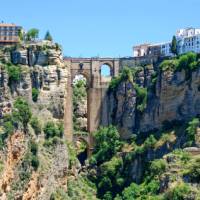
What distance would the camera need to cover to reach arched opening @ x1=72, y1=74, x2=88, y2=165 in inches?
4168

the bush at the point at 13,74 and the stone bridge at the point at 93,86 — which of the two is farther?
the stone bridge at the point at 93,86

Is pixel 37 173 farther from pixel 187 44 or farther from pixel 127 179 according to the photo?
pixel 187 44

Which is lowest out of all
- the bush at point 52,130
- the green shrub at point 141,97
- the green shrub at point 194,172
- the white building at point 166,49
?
the green shrub at point 194,172

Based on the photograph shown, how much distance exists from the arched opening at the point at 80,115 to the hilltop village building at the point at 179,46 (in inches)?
285

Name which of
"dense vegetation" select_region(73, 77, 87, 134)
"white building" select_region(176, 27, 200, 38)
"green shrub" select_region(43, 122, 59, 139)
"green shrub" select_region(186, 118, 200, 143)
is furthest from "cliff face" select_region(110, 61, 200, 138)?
"green shrub" select_region(43, 122, 59, 139)

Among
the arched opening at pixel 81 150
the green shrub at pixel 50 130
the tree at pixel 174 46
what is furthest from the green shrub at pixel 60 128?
the tree at pixel 174 46

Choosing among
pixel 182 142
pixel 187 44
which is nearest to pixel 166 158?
pixel 182 142

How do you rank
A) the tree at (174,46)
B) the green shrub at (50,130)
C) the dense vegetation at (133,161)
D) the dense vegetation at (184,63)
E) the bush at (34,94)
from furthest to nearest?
the tree at (174,46), the dense vegetation at (184,63), the bush at (34,94), the green shrub at (50,130), the dense vegetation at (133,161)

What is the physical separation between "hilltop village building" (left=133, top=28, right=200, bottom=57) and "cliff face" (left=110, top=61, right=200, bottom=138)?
4.02m

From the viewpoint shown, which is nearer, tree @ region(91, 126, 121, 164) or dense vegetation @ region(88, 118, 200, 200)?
dense vegetation @ region(88, 118, 200, 200)

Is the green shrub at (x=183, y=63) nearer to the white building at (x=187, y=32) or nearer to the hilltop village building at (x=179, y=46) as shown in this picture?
the hilltop village building at (x=179, y=46)

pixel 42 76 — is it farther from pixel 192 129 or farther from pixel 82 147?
pixel 192 129

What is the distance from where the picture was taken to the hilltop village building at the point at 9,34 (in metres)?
100

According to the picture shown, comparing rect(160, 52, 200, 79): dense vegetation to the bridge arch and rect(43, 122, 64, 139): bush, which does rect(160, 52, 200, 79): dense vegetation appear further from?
rect(43, 122, 64, 139): bush
